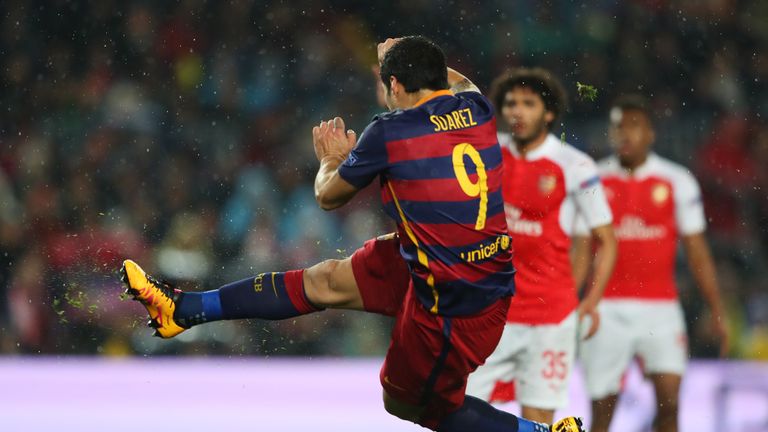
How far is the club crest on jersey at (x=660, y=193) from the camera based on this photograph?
6805 mm

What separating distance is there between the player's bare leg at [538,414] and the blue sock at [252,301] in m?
1.49

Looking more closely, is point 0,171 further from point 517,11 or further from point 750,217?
point 750,217

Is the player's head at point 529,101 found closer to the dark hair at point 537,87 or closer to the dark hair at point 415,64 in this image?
the dark hair at point 537,87

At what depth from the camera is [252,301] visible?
15.5 ft

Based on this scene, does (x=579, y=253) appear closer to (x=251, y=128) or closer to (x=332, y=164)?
(x=332, y=164)

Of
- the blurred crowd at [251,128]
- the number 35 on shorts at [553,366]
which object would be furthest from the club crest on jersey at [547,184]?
the blurred crowd at [251,128]

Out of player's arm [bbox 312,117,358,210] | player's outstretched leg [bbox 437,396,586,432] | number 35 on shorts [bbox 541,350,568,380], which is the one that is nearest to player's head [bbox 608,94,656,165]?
number 35 on shorts [bbox 541,350,568,380]

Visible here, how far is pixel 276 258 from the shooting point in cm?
882

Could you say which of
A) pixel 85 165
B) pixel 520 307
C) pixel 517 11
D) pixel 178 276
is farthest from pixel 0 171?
pixel 520 307

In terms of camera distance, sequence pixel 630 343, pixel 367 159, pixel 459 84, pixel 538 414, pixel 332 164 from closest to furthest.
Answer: pixel 367 159, pixel 332 164, pixel 459 84, pixel 538 414, pixel 630 343

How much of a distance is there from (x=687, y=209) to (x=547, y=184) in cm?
136

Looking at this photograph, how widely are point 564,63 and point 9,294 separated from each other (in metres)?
4.64

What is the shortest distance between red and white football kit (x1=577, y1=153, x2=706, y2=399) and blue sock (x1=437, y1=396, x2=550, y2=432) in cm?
195

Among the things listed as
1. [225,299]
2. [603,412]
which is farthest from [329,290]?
[603,412]
